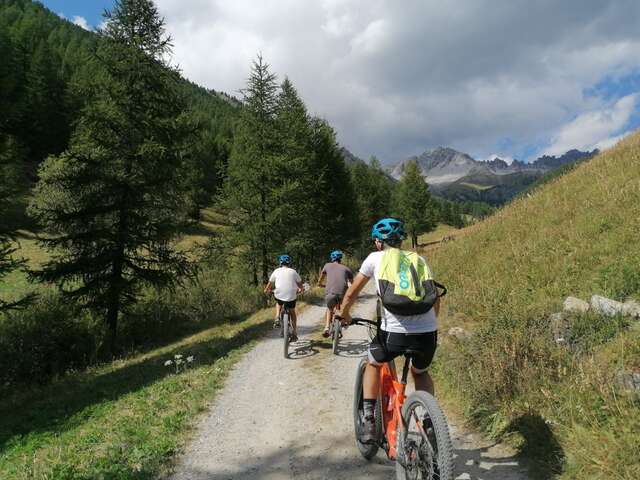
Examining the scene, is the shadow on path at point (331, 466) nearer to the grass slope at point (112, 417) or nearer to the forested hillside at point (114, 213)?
the grass slope at point (112, 417)

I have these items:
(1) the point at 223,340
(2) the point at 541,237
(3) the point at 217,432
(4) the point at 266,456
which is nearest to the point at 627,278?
(2) the point at 541,237

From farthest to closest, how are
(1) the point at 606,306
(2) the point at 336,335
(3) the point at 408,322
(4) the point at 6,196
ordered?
(4) the point at 6,196 → (2) the point at 336,335 → (1) the point at 606,306 → (3) the point at 408,322

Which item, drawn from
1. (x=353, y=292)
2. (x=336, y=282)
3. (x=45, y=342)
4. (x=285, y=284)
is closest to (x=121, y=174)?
(x=45, y=342)

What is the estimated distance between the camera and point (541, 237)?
11.1 metres

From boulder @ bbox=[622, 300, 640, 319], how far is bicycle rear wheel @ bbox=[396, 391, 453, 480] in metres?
4.40

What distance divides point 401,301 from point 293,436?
334 centimetres

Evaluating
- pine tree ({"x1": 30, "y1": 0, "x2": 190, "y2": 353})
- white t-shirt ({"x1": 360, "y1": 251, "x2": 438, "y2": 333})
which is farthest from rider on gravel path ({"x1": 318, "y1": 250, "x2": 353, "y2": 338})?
pine tree ({"x1": 30, "y1": 0, "x2": 190, "y2": 353})

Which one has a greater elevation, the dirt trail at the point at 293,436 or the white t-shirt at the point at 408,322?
the white t-shirt at the point at 408,322

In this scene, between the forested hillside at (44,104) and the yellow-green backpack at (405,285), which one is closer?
the yellow-green backpack at (405,285)

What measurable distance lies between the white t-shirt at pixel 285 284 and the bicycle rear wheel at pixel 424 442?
684cm

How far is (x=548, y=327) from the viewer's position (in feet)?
21.7

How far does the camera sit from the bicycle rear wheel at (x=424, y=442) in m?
3.40

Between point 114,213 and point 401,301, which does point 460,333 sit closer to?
point 401,301

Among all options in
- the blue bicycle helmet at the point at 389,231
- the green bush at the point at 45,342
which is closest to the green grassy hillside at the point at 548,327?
the blue bicycle helmet at the point at 389,231
